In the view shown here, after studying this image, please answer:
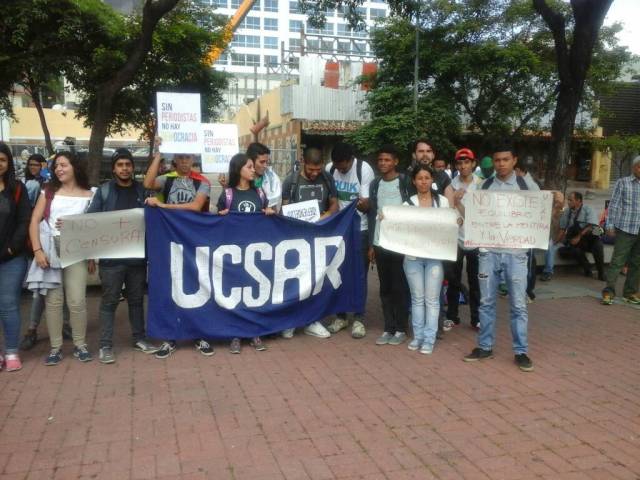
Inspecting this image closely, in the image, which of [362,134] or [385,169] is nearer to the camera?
[385,169]

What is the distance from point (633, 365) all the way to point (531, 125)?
72.1 ft

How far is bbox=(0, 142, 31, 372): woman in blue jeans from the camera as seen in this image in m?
4.90

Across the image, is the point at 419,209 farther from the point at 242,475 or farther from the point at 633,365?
the point at 242,475

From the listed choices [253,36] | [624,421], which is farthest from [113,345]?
[253,36]

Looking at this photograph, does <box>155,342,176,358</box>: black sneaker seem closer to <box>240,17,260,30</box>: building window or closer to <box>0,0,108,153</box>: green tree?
<box>0,0,108,153</box>: green tree

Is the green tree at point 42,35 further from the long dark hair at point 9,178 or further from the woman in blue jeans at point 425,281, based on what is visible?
the woman in blue jeans at point 425,281

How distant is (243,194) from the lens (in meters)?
5.82

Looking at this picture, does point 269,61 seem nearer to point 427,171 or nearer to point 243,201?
point 243,201

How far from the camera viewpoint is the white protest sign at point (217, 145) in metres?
7.57

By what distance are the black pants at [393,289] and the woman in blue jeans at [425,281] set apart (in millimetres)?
295

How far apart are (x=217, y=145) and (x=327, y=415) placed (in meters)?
4.46

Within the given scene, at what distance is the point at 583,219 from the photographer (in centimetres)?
962

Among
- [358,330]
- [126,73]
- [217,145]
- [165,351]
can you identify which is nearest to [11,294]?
[165,351]

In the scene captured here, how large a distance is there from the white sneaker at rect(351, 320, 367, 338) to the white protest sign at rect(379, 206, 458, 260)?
1019mm
